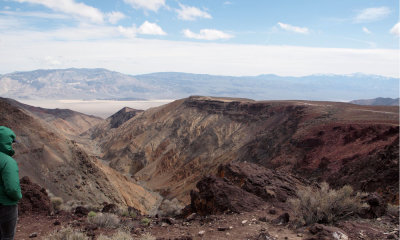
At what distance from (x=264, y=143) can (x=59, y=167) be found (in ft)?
73.0

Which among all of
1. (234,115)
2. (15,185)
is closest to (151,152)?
(234,115)

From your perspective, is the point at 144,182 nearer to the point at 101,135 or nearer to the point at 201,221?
the point at 201,221

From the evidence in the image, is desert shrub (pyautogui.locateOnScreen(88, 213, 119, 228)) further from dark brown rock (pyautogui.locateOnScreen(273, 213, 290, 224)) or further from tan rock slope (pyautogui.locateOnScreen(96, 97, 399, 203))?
tan rock slope (pyautogui.locateOnScreen(96, 97, 399, 203))

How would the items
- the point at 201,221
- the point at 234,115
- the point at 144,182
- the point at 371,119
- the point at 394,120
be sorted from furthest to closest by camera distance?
the point at 234,115 < the point at 144,182 < the point at 371,119 < the point at 394,120 < the point at 201,221

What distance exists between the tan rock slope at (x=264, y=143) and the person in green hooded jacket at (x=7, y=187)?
42.8 feet

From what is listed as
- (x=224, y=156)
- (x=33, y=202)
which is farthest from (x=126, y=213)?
(x=224, y=156)

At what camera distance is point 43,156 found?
2277cm

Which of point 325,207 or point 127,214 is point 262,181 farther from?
point 127,214

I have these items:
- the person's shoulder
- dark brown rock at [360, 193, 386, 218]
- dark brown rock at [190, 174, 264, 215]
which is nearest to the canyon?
dark brown rock at [190, 174, 264, 215]

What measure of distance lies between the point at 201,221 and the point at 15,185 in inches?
216

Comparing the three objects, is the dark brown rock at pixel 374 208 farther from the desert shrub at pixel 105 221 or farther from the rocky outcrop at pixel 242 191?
the desert shrub at pixel 105 221

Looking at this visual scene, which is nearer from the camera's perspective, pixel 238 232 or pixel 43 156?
pixel 238 232

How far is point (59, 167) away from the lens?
22.5m

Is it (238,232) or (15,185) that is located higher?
(15,185)
